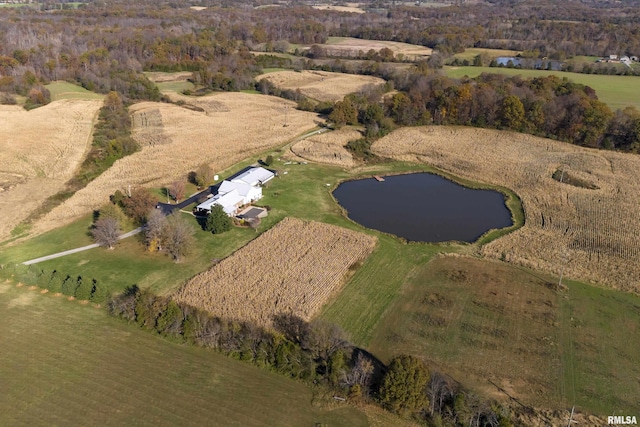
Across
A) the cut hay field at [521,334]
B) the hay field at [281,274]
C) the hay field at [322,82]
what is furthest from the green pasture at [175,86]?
the cut hay field at [521,334]

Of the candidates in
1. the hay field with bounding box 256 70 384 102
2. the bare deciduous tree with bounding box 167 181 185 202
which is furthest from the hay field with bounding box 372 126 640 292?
the hay field with bounding box 256 70 384 102

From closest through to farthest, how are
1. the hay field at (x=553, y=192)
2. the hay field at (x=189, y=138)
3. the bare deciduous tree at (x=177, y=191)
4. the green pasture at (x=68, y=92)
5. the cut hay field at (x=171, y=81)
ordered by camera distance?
the hay field at (x=553, y=192) < the bare deciduous tree at (x=177, y=191) < the hay field at (x=189, y=138) < the green pasture at (x=68, y=92) < the cut hay field at (x=171, y=81)

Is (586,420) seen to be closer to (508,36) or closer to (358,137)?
(358,137)

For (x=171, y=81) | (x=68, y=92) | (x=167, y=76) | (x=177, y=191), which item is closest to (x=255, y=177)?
(x=177, y=191)

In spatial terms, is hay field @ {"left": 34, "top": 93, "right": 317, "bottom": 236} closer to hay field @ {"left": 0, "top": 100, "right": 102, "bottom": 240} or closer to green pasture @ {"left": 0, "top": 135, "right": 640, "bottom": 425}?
hay field @ {"left": 0, "top": 100, "right": 102, "bottom": 240}

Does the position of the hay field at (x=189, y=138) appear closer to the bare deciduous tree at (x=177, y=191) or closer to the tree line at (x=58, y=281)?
the bare deciduous tree at (x=177, y=191)

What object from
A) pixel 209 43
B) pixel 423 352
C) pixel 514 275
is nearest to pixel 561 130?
pixel 514 275
